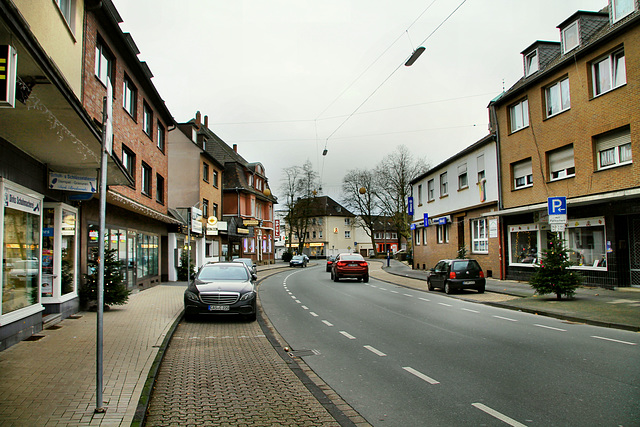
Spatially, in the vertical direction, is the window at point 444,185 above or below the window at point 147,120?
below

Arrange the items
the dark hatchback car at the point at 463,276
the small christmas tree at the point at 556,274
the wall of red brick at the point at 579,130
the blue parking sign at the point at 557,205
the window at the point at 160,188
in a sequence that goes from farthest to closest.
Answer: the window at the point at 160,188 < the dark hatchback car at the point at 463,276 < the wall of red brick at the point at 579,130 < the small christmas tree at the point at 556,274 < the blue parking sign at the point at 557,205

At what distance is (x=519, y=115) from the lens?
22875 millimetres

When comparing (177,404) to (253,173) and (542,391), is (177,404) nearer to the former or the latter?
(542,391)

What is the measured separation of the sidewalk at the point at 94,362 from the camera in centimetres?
462

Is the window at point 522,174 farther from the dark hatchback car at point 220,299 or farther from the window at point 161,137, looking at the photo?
the window at point 161,137

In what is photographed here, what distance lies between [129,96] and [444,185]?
2179 centimetres

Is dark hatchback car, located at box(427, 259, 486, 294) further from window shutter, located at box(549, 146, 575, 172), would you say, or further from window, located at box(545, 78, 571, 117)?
window, located at box(545, 78, 571, 117)

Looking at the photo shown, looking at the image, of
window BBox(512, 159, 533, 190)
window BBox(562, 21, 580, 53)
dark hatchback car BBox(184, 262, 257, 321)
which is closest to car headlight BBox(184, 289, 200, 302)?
dark hatchback car BBox(184, 262, 257, 321)

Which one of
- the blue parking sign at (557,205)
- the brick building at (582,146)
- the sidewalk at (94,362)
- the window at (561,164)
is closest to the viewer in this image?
the sidewalk at (94,362)

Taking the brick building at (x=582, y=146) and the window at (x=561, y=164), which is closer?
the brick building at (x=582, y=146)

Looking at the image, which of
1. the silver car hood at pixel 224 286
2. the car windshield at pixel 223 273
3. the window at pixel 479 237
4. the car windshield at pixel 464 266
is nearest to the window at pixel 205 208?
the window at pixel 479 237

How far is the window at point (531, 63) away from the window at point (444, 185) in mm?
10550

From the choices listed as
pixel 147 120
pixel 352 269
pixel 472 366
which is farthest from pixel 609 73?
pixel 147 120

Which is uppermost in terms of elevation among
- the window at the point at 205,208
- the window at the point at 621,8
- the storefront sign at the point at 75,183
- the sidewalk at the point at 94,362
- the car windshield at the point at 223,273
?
the window at the point at 621,8
